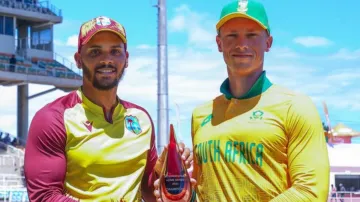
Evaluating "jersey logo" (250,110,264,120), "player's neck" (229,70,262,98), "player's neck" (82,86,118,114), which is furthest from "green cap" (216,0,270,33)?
"player's neck" (82,86,118,114)

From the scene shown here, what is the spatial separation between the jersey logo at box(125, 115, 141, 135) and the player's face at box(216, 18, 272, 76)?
872mm

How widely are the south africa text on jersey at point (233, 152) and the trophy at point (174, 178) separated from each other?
143 millimetres

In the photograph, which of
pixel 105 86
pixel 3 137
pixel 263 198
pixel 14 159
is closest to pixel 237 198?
pixel 263 198

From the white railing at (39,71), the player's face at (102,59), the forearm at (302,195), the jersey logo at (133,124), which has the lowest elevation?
the forearm at (302,195)

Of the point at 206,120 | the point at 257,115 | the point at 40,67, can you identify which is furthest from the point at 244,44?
the point at 40,67

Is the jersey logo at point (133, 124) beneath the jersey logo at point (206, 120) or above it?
beneath

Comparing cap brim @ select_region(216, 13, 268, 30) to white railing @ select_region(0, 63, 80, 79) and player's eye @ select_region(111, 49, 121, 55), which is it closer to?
player's eye @ select_region(111, 49, 121, 55)

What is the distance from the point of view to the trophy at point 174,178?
3633mm

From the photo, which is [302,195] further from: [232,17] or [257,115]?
[232,17]

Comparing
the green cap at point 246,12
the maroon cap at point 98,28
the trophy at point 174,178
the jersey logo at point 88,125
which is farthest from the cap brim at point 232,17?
the jersey logo at point 88,125

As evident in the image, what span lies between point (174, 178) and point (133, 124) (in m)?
0.66

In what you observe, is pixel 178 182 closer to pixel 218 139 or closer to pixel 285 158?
pixel 218 139

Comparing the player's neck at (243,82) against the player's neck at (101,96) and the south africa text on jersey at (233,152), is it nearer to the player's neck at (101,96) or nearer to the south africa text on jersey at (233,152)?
the south africa text on jersey at (233,152)

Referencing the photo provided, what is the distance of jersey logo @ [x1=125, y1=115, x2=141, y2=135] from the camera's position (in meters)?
4.21
